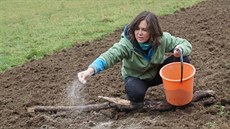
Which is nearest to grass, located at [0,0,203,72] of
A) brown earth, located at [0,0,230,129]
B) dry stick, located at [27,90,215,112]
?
brown earth, located at [0,0,230,129]

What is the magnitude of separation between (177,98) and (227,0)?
6.95 m

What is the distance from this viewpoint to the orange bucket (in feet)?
13.4

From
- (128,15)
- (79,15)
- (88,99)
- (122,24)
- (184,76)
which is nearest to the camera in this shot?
(184,76)

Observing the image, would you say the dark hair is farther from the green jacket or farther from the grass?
the grass

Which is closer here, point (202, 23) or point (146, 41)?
point (146, 41)

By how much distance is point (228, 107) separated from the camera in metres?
4.08

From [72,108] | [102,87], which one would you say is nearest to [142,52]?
[72,108]

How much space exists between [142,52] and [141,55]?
1.2 inches

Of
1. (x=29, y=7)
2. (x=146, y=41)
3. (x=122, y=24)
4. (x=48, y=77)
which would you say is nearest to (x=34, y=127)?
(x=146, y=41)

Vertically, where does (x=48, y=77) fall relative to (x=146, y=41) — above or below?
below

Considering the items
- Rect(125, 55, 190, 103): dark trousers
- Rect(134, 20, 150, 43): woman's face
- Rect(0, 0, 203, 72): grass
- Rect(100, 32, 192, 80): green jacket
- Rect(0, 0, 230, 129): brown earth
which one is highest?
Rect(134, 20, 150, 43): woman's face

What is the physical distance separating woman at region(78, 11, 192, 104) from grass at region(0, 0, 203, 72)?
329cm

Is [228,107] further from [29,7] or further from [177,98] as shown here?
[29,7]

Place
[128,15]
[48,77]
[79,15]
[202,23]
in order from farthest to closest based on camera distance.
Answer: [79,15], [128,15], [202,23], [48,77]
